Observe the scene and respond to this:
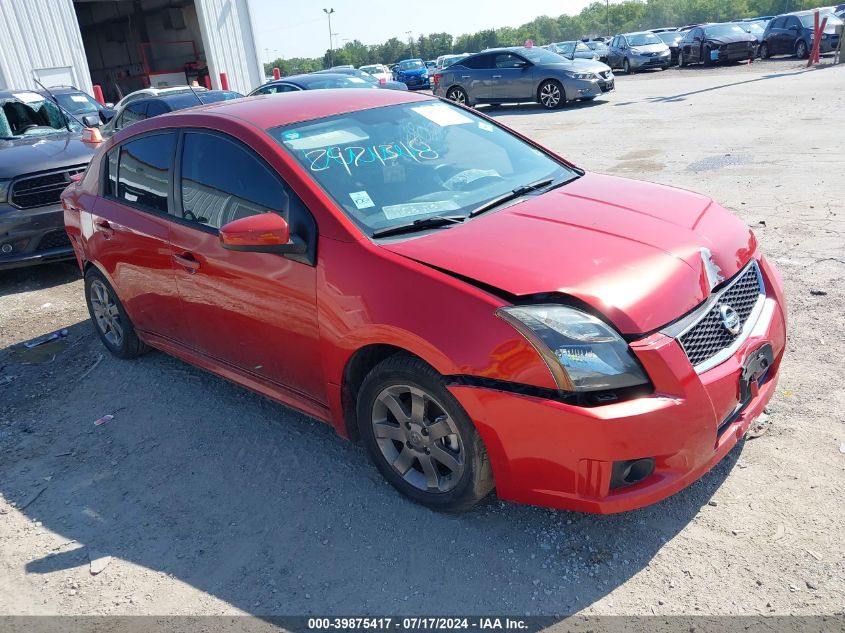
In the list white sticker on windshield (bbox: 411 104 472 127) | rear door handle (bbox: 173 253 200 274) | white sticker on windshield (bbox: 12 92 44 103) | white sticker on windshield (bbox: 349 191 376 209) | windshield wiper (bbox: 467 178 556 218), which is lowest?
rear door handle (bbox: 173 253 200 274)

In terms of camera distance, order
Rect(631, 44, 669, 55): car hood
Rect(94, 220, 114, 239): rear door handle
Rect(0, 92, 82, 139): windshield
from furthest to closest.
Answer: Rect(631, 44, 669, 55): car hood < Rect(0, 92, 82, 139): windshield < Rect(94, 220, 114, 239): rear door handle

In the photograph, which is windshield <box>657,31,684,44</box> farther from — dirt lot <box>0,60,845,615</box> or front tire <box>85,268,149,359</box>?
front tire <box>85,268,149,359</box>

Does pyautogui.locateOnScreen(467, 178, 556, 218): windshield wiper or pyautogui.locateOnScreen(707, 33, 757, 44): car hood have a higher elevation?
pyautogui.locateOnScreen(467, 178, 556, 218): windshield wiper

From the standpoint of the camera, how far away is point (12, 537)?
11.1 ft

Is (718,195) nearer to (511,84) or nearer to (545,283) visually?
(545,283)

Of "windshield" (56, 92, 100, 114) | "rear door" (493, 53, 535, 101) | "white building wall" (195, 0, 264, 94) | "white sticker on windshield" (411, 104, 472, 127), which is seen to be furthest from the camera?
"white building wall" (195, 0, 264, 94)

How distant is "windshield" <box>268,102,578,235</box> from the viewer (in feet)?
11.1

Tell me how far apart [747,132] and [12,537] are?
36.6 feet

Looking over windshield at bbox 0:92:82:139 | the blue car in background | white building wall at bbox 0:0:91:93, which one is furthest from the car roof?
the blue car in background

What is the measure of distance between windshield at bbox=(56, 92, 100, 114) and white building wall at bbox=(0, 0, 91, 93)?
243 inches

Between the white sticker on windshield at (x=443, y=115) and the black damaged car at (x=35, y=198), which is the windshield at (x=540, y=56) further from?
the white sticker on windshield at (x=443, y=115)

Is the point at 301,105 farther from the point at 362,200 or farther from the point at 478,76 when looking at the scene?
the point at 478,76

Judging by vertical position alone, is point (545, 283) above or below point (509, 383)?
above

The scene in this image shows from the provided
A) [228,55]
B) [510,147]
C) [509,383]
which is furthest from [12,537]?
[228,55]
